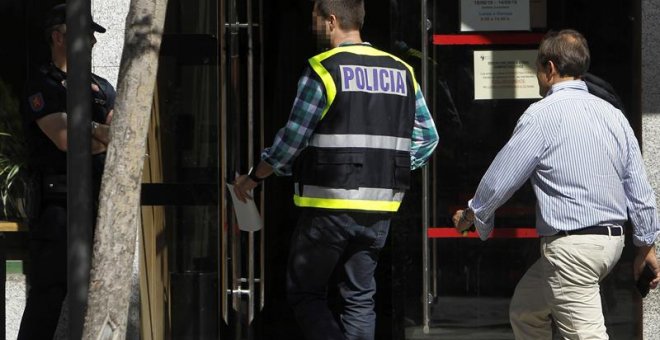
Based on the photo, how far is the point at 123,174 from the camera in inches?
165

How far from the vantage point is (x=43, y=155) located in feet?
19.3

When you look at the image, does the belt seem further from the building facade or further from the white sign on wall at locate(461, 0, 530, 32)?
the white sign on wall at locate(461, 0, 530, 32)

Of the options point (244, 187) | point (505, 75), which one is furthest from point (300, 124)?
point (505, 75)

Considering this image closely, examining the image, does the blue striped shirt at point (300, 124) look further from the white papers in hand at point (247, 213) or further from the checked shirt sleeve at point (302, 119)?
the white papers in hand at point (247, 213)

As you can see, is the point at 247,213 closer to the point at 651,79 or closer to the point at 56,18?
the point at 56,18

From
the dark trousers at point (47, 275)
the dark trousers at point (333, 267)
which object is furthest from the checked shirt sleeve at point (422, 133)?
the dark trousers at point (47, 275)

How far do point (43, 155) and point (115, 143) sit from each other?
1803mm

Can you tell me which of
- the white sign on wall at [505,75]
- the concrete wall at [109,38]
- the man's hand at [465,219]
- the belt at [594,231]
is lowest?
the belt at [594,231]

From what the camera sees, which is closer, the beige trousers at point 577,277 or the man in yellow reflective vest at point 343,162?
the beige trousers at point 577,277

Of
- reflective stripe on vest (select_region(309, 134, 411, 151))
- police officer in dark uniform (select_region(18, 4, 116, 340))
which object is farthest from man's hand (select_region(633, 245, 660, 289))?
police officer in dark uniform (select_region(18, 4, 116, 340))

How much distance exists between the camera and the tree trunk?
13.8ft

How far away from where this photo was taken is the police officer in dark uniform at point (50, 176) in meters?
5.80

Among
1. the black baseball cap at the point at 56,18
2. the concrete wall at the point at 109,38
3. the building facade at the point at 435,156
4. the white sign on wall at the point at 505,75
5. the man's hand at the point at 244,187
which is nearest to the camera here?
the man's hand at the point at 244,187

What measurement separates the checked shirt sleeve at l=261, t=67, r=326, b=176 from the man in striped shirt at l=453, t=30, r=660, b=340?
2.61 feet
